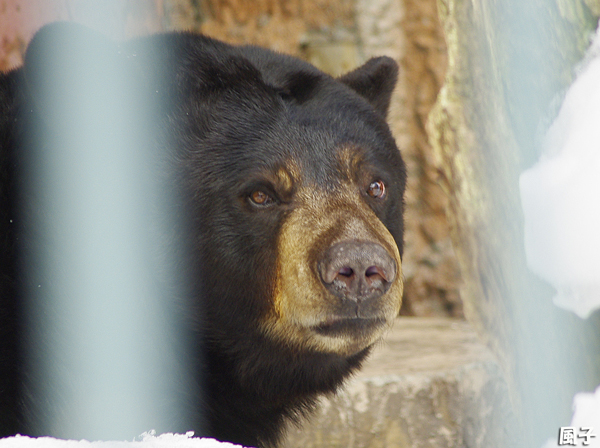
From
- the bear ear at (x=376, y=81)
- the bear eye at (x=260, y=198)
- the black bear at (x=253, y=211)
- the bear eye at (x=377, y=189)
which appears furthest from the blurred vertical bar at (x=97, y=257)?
the bear ear at (x=376, y=81)

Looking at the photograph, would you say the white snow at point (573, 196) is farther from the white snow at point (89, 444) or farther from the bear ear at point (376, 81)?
the white snow at point (89, 444)

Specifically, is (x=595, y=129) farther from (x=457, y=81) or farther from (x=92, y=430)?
(x=92, y=430)

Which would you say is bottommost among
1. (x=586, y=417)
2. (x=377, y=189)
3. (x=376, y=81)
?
(x=586, y=417)

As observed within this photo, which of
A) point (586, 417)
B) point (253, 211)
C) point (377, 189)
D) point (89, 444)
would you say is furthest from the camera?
point (377, 189)

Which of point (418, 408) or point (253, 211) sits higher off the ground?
point (253, 211)

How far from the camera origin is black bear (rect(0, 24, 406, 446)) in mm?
2660

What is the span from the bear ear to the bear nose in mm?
1341

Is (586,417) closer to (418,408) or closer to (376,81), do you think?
(418,408)

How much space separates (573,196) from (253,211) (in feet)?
3.95

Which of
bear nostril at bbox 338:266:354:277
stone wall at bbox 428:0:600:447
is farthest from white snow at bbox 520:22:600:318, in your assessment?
bear nostril at bbox 338:266:354:277

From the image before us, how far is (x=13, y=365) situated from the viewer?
8.58 feet

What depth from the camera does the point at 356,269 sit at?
2605mm

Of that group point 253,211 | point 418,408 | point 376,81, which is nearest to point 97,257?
point 253,211

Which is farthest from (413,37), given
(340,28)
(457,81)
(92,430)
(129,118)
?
(92,430)
